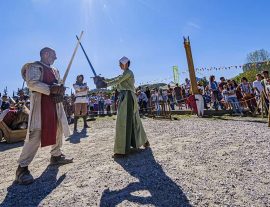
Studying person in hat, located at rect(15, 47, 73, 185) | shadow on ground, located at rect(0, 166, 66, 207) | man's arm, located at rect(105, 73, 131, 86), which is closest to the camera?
shadow on ground, located at rect(0, 166, 66, 207)

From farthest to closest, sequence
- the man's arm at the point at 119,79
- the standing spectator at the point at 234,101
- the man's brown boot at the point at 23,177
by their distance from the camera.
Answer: the standing spectator at the point at 234,101 < the man's arm at the point at 119,79 < the man's brown boot at the point at 23,177

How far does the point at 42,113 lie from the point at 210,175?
2.79 metres

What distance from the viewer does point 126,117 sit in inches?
212

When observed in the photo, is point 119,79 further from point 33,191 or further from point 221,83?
point 221,83

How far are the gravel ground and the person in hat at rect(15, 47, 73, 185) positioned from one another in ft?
1.35

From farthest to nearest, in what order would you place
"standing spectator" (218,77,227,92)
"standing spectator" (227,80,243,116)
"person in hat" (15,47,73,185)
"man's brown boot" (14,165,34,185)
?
"standing spectator" (218,77,227,92) → "standing spectator" (227,80,243,116) → "person in hat" (15,47,73,185) → "man's brown boot" (14,165,34,185)

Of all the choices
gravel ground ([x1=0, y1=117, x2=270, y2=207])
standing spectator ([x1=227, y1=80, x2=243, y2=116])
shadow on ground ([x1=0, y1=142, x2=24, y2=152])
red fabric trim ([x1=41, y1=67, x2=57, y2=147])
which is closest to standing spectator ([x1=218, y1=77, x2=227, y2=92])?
standing spectator ([x1=227, y1=80, x2=243, y2=116])

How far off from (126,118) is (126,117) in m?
0.02

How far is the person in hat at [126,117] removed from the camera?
5305mm

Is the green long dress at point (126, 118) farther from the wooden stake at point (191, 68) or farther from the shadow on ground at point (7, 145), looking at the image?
the wooden stake at point (191, 68)

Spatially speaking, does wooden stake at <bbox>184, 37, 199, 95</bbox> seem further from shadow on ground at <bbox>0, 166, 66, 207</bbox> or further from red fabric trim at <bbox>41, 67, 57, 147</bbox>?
shadow on ground at <bbox>0, 166, 66, 207</bbox>

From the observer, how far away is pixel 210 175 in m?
3.81

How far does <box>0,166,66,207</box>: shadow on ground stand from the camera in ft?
11.4

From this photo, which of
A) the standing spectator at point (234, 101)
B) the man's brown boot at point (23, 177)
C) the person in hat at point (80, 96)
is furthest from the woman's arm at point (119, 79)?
the standing spectator at point (234, 101)
